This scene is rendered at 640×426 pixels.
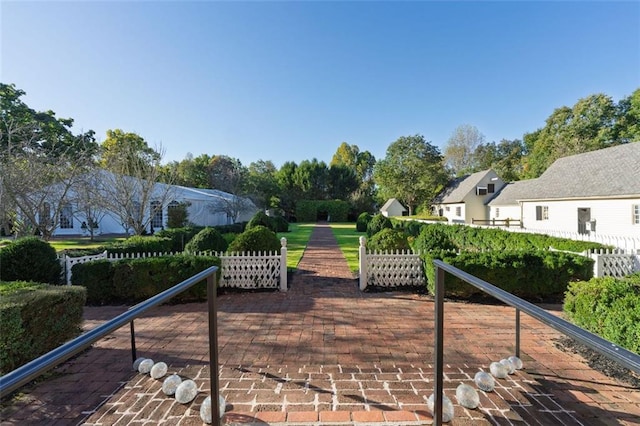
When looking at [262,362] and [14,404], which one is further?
[262,362]

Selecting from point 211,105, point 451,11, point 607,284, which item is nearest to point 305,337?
point 607,284

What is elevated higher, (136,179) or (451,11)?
(451,11)

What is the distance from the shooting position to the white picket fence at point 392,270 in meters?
6.86

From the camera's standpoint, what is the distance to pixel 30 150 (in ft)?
34.8

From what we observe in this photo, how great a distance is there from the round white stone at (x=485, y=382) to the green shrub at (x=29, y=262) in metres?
7.82

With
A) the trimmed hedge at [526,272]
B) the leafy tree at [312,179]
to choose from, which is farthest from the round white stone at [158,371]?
the leafy tree at [312,179]

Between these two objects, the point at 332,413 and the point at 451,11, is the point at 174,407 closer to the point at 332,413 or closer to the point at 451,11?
the point at 332,413

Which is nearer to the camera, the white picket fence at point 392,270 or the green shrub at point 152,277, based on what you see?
the green shrub at point 152,277

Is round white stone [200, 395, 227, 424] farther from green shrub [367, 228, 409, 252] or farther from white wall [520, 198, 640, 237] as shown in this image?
white wall [520, 198, 640, 237]

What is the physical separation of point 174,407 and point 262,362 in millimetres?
1041

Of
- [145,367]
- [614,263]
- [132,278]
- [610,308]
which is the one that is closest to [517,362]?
[610,308]

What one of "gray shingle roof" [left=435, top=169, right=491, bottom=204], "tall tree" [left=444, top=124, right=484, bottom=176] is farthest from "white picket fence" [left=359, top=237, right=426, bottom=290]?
"tall tree" [left=444, top=124, right=484, bottom=176]

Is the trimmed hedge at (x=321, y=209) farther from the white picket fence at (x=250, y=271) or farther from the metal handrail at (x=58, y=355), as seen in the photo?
the metal handrail at (x=58, y=355)

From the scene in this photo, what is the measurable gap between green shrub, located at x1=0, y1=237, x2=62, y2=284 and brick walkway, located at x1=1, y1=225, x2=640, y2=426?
1.72 meters
